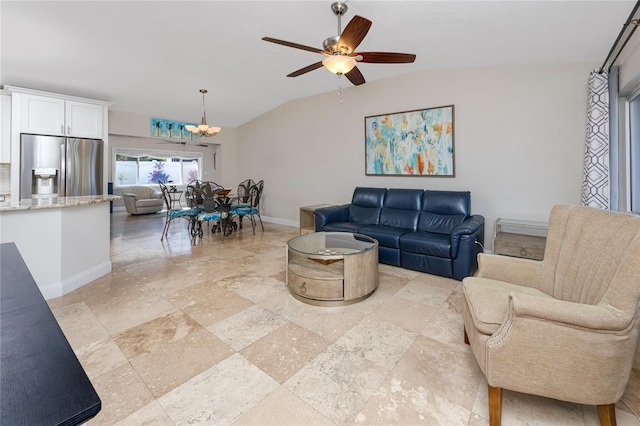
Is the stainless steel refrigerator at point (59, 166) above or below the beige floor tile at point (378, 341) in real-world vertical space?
above

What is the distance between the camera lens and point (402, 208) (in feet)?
14.2

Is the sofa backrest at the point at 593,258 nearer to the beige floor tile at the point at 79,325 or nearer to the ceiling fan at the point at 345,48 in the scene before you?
the ceiling fan at the point at 345,48

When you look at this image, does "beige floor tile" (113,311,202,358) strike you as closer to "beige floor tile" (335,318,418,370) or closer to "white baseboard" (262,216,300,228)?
"beige floor tile" (335,318,418,370)

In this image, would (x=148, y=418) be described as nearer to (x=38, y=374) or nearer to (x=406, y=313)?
(x=38, y=374)

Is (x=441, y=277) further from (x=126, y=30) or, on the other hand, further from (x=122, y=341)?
(x=126, y=30)

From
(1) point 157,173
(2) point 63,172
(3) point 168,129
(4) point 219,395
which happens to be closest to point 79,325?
(4) point 219,395

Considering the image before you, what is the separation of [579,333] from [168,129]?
771 centimetres

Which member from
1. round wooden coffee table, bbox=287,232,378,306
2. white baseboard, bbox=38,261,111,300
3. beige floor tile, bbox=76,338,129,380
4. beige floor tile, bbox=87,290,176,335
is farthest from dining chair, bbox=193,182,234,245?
beige floor tile, bbox=76,338,129,380

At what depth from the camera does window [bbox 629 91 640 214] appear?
269 centimetres

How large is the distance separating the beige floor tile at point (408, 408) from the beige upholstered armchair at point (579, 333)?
0.19 meters

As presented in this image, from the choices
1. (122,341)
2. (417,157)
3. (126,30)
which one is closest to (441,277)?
(417,157)

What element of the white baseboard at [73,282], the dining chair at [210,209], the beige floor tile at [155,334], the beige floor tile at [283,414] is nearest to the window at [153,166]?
the dining chair at [210,209]

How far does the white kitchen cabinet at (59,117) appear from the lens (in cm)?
433

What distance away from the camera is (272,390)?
5.24ft
